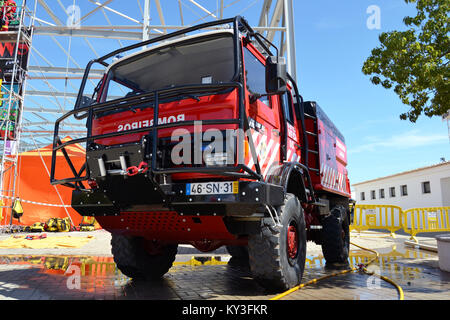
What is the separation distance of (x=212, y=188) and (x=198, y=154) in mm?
358

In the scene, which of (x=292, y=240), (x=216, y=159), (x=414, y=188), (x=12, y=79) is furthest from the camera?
(x=414, y=188)

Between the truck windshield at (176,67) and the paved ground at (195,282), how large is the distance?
258cm

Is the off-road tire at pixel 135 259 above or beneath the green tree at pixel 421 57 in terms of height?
beneath

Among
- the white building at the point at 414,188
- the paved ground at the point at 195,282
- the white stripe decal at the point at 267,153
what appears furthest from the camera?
the white building at the point at 414,188

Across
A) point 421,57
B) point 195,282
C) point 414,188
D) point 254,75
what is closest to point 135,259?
point 195,282

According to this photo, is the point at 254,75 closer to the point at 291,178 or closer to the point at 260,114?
the point at 260,114

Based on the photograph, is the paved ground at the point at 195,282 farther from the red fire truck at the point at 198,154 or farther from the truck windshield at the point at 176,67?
the truck windshield at the point at 176,67

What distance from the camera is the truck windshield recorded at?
12.8 ft

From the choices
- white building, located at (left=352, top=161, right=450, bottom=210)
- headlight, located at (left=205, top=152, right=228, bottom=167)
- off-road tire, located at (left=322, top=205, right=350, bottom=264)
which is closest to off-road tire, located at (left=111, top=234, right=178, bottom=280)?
headlight, located at (left=205, top=152, right=228, bottom=167)

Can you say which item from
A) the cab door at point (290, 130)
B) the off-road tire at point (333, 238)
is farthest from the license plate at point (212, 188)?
the off-road tire at point (333, 238)

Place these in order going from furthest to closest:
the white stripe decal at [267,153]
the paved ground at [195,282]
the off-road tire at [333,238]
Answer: the off-road tire at [333,238] → the paved ground at [195,282] → the white stripe decal at [267,153]

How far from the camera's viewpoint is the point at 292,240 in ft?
13.9

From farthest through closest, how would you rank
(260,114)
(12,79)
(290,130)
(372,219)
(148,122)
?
1. (372,219)
2. (12,79)
3. (290,130)
4. (260,114)
5. (148,122)

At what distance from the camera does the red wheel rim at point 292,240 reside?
13.7ft
